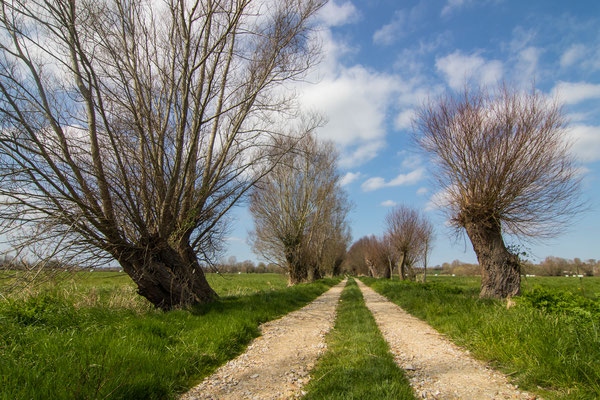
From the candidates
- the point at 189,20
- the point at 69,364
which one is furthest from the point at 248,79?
the point at 69,364

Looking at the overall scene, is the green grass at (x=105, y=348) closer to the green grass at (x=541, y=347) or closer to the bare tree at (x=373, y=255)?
the green grass at (x=541, y=347)

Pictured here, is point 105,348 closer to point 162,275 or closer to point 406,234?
point 162,275

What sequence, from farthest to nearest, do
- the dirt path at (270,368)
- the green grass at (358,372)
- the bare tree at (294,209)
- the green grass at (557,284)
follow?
the bare tree at (294,209)
the green grass at (557,284)
the dirt path at (270,368)
the green grass at (358,372)

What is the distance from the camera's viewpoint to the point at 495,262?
9.58m

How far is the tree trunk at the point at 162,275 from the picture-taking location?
6719 mm

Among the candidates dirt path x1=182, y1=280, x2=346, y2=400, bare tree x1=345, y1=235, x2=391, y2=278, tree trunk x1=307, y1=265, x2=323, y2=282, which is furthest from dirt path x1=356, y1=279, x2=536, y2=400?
bare tree x1=345, y1=235, x2=391, y2=278

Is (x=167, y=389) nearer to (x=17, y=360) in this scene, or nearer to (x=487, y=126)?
(x=17, y=360)

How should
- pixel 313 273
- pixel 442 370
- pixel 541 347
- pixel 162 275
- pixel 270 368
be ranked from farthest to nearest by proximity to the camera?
pixel 313 273 < pixel 162 275 < pixel 270 368 < pixel 442 370 < pixel 541 347

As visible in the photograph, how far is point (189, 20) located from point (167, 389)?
6933mm

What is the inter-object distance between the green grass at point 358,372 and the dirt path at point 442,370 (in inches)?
7.6

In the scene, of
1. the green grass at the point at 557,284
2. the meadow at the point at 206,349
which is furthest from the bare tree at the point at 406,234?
the meadow at the point at 206,349

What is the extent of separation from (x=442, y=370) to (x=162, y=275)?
5.96m

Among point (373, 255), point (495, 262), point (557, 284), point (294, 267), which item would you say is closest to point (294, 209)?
point (294, 267)

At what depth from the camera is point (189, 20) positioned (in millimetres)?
6691
